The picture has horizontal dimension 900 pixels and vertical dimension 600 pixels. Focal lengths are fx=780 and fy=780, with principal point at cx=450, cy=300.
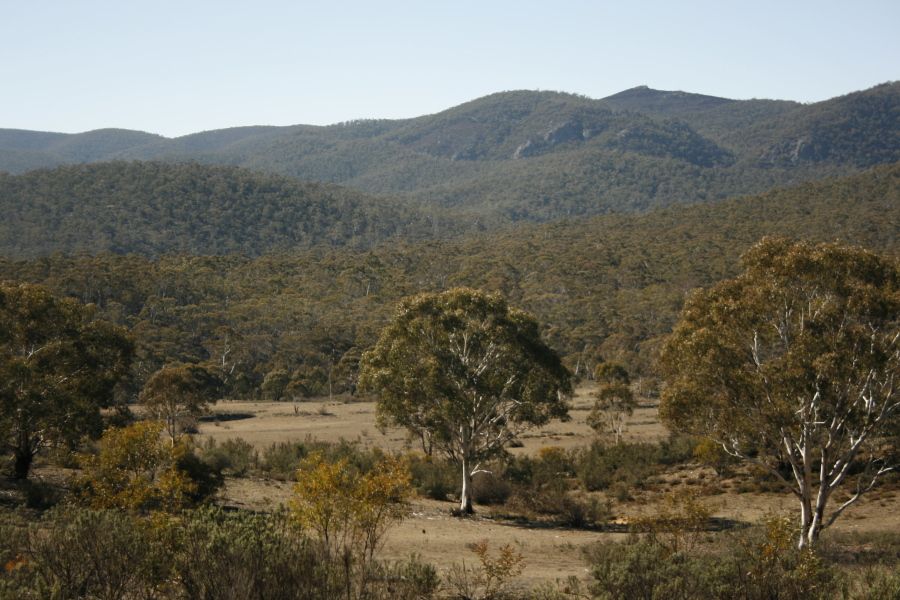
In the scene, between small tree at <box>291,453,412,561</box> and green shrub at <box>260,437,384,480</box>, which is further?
green shrub at <box>260,437,384,480</box>

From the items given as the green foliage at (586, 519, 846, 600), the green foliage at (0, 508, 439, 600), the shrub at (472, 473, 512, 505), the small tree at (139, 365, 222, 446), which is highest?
the green foliage at (0, 508, 439, 600)

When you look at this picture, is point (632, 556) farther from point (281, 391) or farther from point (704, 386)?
point (281, 391)

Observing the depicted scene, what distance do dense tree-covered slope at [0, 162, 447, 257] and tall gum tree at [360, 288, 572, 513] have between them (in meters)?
99.4

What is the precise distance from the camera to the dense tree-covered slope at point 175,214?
12344 centimetres

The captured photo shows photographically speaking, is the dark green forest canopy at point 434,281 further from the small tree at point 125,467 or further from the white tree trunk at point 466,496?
the small tree at point 125,467

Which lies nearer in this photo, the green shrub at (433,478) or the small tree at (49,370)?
the small tree at (49,370)

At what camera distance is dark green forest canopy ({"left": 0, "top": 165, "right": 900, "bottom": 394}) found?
7125 centimetres

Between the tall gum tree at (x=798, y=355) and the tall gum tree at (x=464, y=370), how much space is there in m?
5.95

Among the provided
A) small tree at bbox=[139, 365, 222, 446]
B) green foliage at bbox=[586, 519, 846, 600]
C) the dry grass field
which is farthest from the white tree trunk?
small tree at bbox=[139, 365, 222, 446]

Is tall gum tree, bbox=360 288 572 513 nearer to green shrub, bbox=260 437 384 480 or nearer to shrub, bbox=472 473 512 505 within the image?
shrub, bbox=472 473 512 505

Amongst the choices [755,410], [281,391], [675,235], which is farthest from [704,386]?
[675,235]

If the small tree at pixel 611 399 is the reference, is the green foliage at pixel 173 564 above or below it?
above

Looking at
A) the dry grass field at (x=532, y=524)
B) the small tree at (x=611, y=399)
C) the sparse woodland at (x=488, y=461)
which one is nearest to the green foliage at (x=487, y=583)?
the sparse woodland at (x=488, y=461)

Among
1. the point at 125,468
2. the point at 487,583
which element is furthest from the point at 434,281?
the point at 487,583
